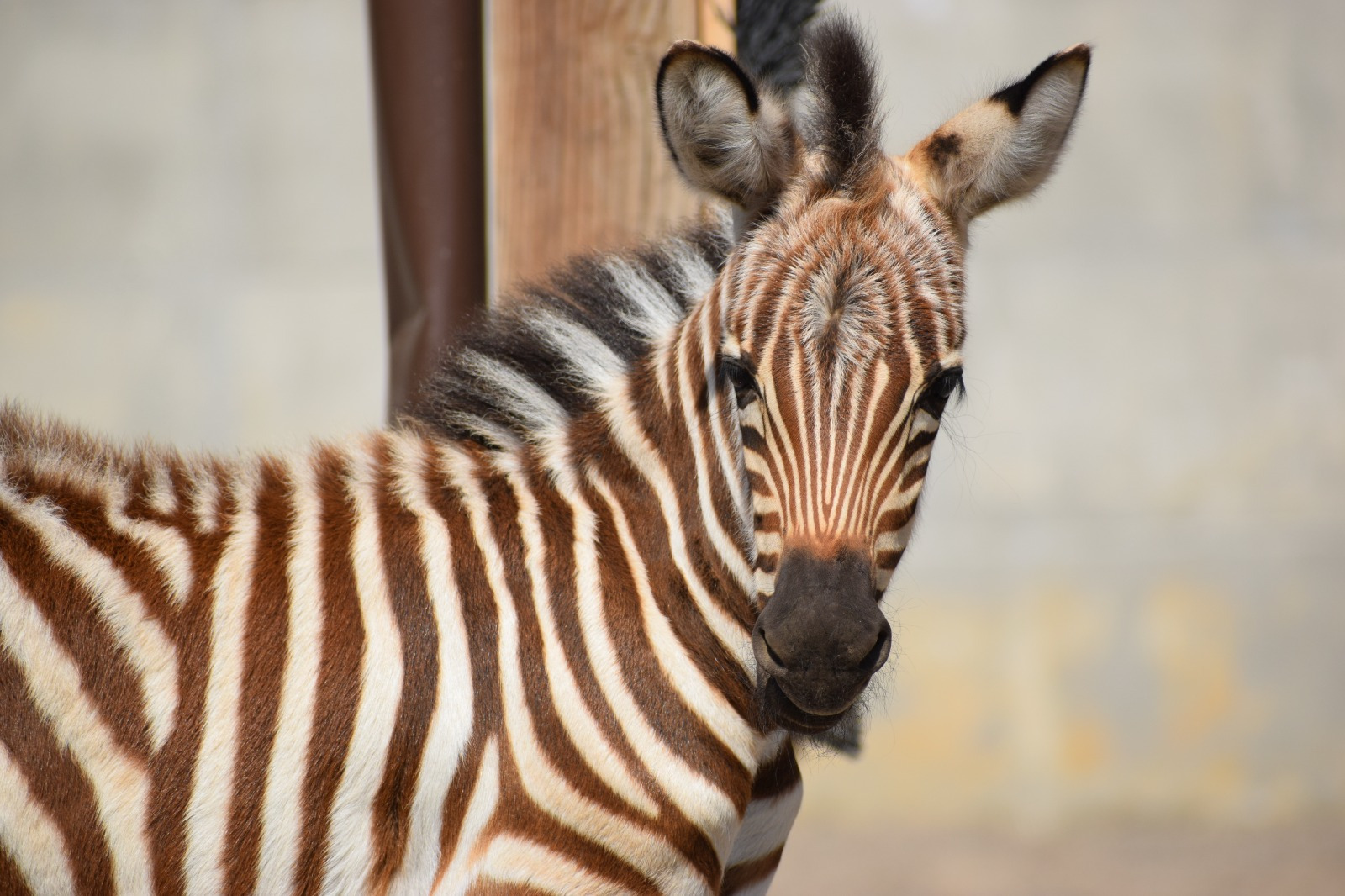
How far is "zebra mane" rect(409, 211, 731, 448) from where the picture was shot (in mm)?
2572

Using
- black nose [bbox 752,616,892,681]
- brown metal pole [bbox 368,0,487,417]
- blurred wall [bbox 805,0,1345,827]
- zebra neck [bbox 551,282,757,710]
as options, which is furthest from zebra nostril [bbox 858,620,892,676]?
blurred wall [bbox 805,0,1345,827]

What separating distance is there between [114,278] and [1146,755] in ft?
22.4

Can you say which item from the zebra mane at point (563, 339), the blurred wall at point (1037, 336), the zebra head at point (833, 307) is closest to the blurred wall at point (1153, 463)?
the blurred wall at point (1037, 336)

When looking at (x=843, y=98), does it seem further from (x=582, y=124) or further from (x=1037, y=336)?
(x=1037, y=336)

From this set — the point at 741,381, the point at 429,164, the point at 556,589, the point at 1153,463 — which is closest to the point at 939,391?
the point at 741,381

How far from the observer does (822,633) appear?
191 centimetres

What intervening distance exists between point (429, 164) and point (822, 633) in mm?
2218

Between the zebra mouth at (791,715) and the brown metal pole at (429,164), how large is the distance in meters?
1.71

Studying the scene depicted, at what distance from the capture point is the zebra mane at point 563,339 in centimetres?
257

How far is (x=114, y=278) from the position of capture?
6.57m

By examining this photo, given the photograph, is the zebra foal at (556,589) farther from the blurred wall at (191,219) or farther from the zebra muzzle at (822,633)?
the blurred wall at (191,219)

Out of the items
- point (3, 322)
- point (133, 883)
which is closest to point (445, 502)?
point (133, 883)

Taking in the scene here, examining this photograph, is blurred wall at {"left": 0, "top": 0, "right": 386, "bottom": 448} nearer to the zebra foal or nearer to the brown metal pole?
the brown metal pole

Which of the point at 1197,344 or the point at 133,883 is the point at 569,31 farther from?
the point at 1197,344
